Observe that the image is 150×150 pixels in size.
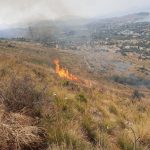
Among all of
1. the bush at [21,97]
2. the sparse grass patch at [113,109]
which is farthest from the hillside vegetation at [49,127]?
the sparse grass patch at [113,109]

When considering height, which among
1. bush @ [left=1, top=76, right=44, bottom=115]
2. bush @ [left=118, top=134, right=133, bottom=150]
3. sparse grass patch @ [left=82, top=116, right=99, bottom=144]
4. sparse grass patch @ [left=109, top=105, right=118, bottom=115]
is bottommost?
sparse grass patch @ [left=109, top=105, right=118, bottom=115]

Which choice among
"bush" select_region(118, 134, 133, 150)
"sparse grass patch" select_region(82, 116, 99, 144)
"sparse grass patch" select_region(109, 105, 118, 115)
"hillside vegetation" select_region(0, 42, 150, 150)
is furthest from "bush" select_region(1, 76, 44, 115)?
"sparse grass patch" select_region(109, 105, 118, 115)

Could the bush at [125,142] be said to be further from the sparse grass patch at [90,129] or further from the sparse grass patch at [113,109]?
the sparse grass patch at [113,109]

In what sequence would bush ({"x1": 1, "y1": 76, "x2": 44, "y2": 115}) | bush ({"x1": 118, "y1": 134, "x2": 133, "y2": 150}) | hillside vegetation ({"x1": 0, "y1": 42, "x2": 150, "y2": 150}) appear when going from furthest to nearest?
bush ({"x1": 1, "y1": 76, "x2": 44, "y2": 115})
bush ({"x1": 118, "y1": 134, "x2": 133, "y2": 150})
hillside vegetation ({"x1": 0, "y1": 42, "x2": 150, "y2": 150})

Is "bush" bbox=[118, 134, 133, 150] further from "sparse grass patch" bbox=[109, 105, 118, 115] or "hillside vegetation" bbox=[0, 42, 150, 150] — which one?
"sparse grass patch" bbox=[109, 105, 118, 115]

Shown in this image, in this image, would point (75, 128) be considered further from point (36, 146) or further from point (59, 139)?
point (36, 146)

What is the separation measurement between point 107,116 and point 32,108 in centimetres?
380

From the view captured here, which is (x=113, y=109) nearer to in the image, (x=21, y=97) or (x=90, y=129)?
(x=90, y=129)

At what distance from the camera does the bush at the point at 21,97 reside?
8.32 meters

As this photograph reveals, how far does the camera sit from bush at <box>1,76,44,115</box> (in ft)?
27.3

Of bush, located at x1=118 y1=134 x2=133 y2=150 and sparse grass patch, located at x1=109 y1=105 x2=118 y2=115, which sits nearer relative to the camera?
bush, located at x1=118 y1=134 x2=133 y2=150

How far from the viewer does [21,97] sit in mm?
8477

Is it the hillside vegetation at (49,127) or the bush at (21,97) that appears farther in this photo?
the bush at (21,97)

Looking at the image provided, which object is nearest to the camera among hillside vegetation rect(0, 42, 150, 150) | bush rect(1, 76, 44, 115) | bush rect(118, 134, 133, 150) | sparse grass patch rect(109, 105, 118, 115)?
hillside vegetation rect(0, 42, 150, 150)
